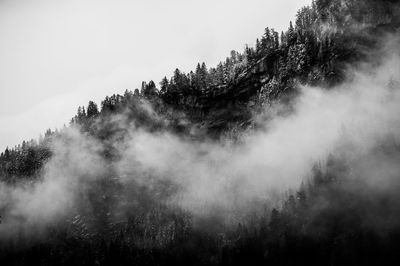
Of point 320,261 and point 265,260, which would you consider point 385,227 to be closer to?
point 320,261

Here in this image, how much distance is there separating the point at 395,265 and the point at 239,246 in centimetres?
6135

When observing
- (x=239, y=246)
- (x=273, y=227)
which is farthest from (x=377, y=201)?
(x=239, y=246)

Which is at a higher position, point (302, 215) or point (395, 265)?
point (302, 215)

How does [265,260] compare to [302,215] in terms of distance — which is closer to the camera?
[265,260]

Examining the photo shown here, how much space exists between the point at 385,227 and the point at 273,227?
43637 millimetres

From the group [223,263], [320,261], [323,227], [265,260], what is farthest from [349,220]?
[223,263]

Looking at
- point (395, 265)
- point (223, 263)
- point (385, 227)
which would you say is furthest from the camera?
point (223, 263)

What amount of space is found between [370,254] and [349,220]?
2113 cm

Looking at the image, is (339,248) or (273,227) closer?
(339,248)

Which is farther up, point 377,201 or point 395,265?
point 377,201

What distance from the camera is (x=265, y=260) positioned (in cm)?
18438

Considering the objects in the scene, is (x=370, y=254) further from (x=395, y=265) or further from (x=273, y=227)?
(x=273, y=227)

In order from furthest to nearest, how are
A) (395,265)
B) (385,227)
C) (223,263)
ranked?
(223,263) < (385,227) < (395,265)

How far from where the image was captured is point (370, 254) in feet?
553
